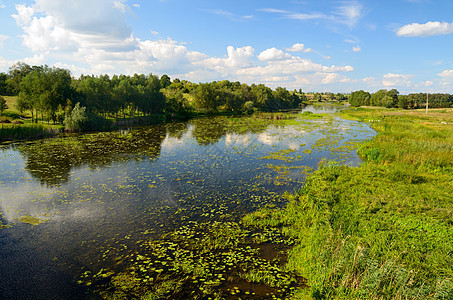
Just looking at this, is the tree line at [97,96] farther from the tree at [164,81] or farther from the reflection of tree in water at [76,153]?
the tree at [164,81]

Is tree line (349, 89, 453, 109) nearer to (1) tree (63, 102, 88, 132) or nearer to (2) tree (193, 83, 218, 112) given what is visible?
(2) tree (193, 83, 218, 112)

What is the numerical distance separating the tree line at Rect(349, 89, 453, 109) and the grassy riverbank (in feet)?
463

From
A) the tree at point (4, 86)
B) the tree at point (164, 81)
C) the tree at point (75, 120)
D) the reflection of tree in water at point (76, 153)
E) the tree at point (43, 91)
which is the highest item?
the tree at point (164, 81)

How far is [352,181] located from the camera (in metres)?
18.1

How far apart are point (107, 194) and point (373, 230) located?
717 inches

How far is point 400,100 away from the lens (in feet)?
431

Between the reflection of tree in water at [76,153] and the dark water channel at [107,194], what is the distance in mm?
127

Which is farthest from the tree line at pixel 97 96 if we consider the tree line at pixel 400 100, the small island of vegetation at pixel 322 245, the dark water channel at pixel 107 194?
the tree line at pixel 400 100

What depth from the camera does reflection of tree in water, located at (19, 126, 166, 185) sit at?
2319 cm

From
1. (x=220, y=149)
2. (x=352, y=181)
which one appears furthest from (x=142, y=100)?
(x=352, y=181)

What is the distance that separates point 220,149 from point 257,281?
25785 millimetres

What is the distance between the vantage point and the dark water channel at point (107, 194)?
10562mm

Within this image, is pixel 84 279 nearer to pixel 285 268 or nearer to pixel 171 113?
pixel 285 268

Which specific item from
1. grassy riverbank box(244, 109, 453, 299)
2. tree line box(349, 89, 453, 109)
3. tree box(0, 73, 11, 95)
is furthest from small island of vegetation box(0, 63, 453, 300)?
tree line box(349, 89, 453, 109)
